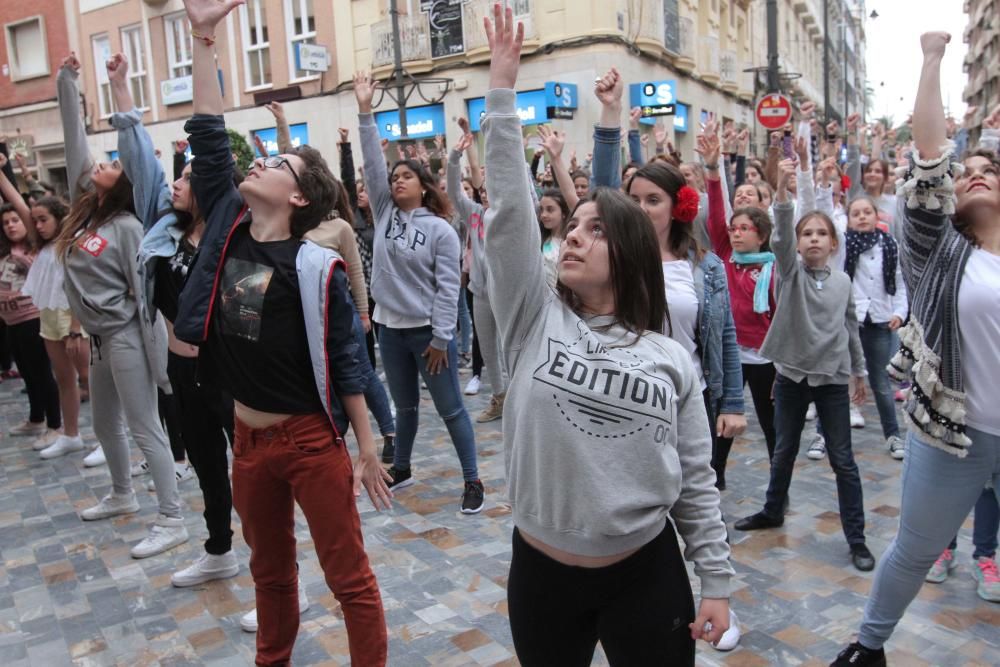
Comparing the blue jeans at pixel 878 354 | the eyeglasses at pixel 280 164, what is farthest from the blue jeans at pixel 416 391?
the blue jeans at pixel 878 354

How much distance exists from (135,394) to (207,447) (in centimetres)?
92

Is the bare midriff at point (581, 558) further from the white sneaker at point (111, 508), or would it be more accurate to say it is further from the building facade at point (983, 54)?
the building facade at point (983, 54)

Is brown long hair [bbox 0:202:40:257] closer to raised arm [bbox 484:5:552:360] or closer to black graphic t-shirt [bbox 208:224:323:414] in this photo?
black graphic t-shirt [bbox 208:224:323:414]

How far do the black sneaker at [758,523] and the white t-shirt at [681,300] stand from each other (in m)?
1.51

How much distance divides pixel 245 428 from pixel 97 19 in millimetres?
27423

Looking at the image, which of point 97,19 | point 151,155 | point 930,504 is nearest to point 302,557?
point 151,155

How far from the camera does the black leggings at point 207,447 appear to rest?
398 centimetres

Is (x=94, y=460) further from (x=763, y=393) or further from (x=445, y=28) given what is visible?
(x=445, y=28)

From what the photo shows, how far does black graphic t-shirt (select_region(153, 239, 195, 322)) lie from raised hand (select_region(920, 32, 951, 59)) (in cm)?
309

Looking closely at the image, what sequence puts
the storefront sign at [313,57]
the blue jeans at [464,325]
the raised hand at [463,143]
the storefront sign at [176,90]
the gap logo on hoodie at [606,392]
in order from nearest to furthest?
the gap logo on hoodie at [606,392] → the raised hand at [463,143] → the blue jeans at [464,325] → the storefront sign at [313,57] → the storefront sign at [176,90]

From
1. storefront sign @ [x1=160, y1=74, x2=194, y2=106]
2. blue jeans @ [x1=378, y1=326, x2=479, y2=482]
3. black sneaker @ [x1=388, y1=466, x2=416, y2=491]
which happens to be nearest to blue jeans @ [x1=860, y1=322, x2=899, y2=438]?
blue jeans @ [x1=378, y1=326, x2=479, y2=482]

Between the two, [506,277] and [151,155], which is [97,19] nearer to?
[151,155]

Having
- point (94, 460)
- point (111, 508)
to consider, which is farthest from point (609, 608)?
point (94, 460)

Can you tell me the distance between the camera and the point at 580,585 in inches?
80.9
